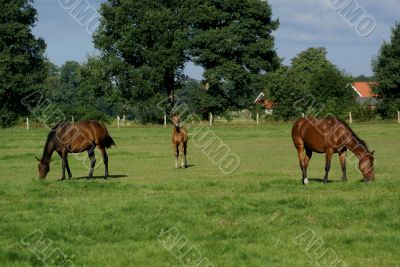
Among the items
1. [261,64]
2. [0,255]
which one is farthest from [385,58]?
[0,255]

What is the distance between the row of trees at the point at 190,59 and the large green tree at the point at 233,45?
0.12 metres

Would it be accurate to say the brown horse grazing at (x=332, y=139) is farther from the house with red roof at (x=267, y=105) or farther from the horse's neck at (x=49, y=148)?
the house with red roof at (x=267, y=105)

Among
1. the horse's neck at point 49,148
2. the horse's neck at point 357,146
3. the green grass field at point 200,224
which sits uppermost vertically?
the horse's neck at point 357,146

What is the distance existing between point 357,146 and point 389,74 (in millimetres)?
56760

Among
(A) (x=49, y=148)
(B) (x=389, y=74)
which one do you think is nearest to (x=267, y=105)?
(B) (x=389, y=74)

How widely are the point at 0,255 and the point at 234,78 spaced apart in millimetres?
64306

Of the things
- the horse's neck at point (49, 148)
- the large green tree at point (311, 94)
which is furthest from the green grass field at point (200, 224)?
the large green tree at point (311, 94)

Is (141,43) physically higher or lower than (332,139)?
A: higher

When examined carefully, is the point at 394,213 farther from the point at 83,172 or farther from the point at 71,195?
the point at 83,172

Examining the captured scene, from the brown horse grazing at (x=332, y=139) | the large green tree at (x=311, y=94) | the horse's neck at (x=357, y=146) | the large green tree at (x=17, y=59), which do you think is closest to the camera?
the brown horse grazing at (x=332, y=139)

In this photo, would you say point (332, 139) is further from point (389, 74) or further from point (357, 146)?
point (389, 74)

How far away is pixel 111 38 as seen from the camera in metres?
73.8

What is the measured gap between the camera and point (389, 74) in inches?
2862

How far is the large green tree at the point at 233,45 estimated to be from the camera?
73125 mm
